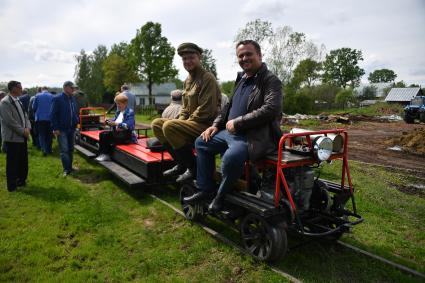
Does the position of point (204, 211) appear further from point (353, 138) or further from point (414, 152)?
point (353, 138)

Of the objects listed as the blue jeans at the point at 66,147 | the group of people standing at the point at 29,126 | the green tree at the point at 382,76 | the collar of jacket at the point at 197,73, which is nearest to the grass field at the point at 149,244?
the group of people standing at the point at 29,126

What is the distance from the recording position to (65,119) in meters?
7.90

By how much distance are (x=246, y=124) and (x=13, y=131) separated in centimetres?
524

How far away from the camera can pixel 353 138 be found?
667 inches

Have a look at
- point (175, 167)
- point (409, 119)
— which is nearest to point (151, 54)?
point (409, 119)

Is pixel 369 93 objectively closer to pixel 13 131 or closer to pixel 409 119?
pixel 409 119

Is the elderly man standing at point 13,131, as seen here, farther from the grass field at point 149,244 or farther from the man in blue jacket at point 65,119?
the man in blue jacket at point 65,119

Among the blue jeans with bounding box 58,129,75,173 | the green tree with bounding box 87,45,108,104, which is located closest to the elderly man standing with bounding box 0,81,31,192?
the blue jeans with bounding box 58,129,75,173

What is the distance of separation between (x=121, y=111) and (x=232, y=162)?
15.9ft

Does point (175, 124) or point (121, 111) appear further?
point (121, 111)

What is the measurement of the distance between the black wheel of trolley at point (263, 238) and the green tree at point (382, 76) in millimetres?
123041

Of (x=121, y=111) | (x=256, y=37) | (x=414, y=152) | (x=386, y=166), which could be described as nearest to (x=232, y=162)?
(x=121, y=111)

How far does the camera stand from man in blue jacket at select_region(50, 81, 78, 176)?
7.78 metres

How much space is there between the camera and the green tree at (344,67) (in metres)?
82.6
